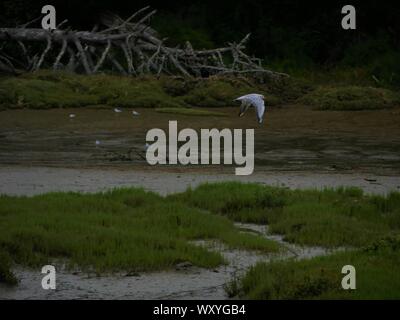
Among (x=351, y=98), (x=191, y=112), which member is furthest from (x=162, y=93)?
(x=351, y=98)

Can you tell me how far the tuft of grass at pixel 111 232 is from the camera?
29.4 feet

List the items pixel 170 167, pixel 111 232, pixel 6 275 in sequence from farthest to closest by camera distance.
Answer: pixel 170 167 < pixel 111 232 < pixel 6 275

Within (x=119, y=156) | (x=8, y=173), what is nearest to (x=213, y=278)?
(x=8, y=173)

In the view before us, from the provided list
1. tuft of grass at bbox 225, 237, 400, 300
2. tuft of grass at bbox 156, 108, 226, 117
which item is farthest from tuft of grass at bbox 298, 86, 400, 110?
tuft of grass at bbox 225, 237, 400, 300

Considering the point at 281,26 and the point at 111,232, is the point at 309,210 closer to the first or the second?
the point at 111,232

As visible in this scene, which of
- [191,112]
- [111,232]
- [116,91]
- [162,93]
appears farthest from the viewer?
[162,93]

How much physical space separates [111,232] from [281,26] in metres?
22.4

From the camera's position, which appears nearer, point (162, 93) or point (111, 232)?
point (111, 232)

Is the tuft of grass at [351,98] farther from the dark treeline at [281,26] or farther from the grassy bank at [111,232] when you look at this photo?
the grassy bank at [111,232]

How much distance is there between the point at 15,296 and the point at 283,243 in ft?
10.3

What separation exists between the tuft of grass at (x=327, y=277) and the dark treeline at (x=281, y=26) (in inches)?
782

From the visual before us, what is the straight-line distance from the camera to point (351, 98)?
23.8 meters

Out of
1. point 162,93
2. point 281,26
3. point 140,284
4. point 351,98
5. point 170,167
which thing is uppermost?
point 281,26

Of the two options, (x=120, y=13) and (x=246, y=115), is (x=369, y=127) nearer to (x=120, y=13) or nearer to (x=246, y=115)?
(x=246, y=115)
